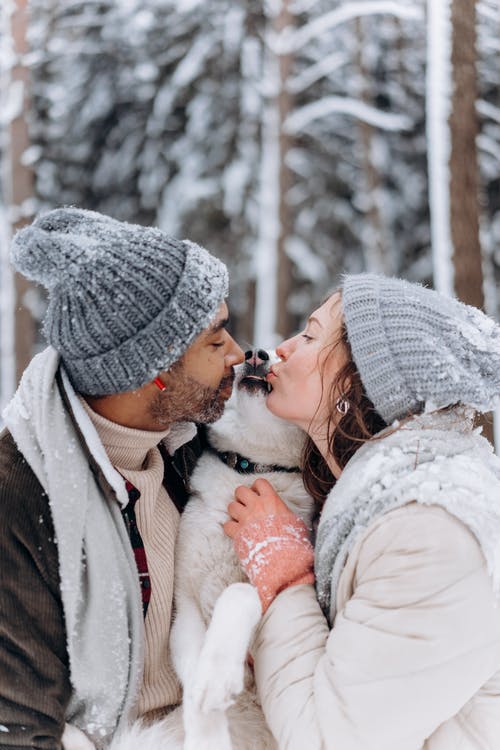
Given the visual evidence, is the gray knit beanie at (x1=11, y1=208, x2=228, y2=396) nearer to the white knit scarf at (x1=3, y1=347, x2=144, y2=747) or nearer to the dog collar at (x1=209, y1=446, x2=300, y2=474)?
the white knit scarf at (x1=3, y1=347, x2=144, y2=747)

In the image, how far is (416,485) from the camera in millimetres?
1781

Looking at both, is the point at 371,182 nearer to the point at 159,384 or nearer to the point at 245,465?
the point at 245,465

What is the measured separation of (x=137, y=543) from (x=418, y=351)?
0.95 metres

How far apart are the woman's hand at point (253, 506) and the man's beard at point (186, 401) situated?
0.27 meters

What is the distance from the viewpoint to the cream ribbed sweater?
2107 mm

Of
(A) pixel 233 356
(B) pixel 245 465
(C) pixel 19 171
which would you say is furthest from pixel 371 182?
(A) pixel 233 356

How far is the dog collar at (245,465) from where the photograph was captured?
2518 mm

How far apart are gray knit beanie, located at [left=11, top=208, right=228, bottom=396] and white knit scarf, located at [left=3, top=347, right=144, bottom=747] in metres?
0.10

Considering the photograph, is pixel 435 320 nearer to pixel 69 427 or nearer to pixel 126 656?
pixel 69 427

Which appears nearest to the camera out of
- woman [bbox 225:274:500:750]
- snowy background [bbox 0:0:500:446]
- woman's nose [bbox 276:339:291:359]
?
woman [bbox 225:274:500:750]

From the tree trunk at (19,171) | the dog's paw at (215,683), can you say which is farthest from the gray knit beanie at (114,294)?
the tree trunk at (19,171)

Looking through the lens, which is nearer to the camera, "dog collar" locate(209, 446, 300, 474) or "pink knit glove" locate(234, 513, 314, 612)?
"pink knit glove" locate(234, 513, 314, 612)

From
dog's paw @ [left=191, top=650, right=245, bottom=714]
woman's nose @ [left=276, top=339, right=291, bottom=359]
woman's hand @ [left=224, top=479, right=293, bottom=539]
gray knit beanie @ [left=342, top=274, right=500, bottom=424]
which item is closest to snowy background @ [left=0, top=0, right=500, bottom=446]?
woman's nose @ [left=276, top=339, right=291, bottom=359]

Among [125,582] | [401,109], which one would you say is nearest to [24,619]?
[125,582]
